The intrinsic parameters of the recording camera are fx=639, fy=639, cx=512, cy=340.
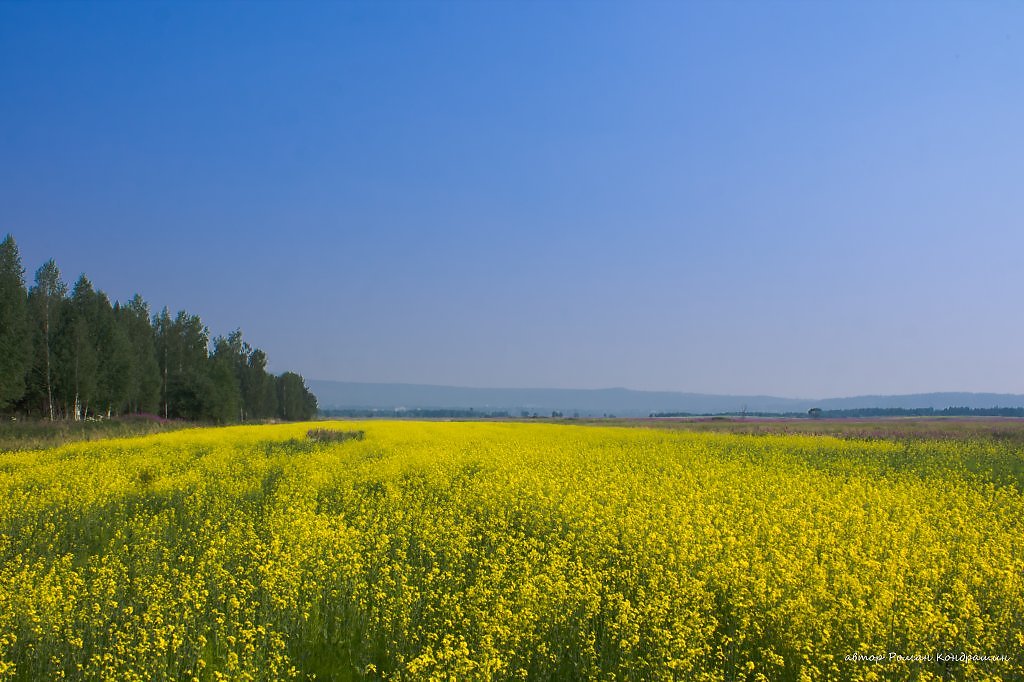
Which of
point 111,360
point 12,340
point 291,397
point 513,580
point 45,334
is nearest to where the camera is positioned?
point 513,580

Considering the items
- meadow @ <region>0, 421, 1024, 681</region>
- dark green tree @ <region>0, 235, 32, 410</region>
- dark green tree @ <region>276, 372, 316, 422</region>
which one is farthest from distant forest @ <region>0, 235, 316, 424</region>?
meadow @ <region>0, 421, 1024, 681</region>

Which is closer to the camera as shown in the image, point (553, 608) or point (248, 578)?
point (553, 608)

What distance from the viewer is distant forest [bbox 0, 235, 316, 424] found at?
40750mm

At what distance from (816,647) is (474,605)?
323cm

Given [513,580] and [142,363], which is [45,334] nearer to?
[142,363]

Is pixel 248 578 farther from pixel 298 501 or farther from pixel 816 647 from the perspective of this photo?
pixel 816 647

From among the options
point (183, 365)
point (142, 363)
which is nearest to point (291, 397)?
point (183, 365)

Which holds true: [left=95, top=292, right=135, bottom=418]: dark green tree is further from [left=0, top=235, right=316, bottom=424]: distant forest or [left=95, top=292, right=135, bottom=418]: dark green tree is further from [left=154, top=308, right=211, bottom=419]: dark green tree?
[left=154, top=308, right=211, bottom=419]: dark green tree

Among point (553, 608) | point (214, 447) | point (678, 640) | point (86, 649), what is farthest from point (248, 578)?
point (214, 447)

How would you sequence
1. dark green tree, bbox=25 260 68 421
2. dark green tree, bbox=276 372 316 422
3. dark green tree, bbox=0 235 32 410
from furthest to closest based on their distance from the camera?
1. dark green tree, bbox=276 372 316 422
2. dark green tree, bbox=25 260 68 421
3. dark green tree, bbox=0 235 32 410

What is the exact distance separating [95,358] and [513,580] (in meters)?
54.1

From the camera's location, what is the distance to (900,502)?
11.5 meters

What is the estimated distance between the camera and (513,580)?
7316 mm

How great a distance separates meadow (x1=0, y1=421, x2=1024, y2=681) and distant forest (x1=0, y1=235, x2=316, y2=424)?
35.9m
